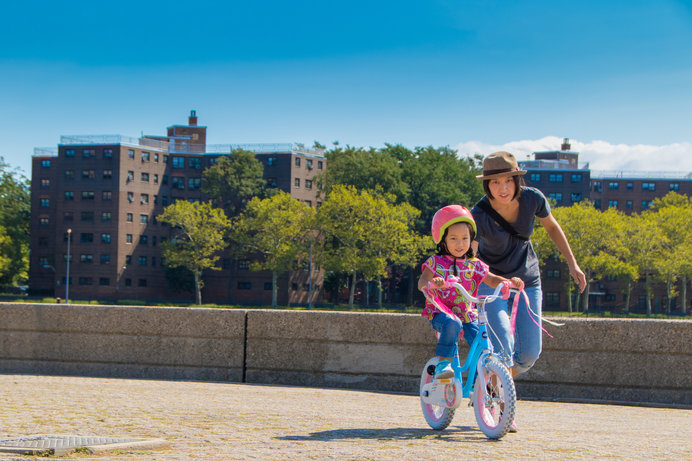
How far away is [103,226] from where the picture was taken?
9544 centimetres

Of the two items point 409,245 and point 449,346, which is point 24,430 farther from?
point 409,245

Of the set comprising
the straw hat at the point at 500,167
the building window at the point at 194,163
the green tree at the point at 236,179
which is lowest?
the straw hat at the point at 500,167

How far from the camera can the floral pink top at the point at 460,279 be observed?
564cm

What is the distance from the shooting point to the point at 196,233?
279 ft

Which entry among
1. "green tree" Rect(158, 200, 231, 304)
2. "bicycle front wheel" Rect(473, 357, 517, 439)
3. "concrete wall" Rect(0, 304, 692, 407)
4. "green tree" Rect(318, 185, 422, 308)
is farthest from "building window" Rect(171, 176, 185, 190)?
"bicycle front wheel" Rect(473, 357, 517, 439)

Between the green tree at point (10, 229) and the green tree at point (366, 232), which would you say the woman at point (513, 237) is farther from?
the green tree at point (10, 229)

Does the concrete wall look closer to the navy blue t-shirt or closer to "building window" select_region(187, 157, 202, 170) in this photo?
the navy blue t-shirt

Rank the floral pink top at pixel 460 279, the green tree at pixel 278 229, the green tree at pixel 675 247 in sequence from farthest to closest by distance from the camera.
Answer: the green tree at pixel 278 229 → the green tree at pixel 675 247 → the floral pink top at pixel 460 279

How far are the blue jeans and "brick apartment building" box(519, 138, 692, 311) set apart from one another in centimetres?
8485

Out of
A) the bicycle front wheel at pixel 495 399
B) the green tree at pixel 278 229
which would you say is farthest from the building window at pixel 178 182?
the bicycle front wheel at pixel 495 399

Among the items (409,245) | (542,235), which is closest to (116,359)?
(409,245)

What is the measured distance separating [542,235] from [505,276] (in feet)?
227

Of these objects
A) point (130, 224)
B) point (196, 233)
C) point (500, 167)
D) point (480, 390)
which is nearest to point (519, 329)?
point (480, 390)

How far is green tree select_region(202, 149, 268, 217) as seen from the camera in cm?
8900
